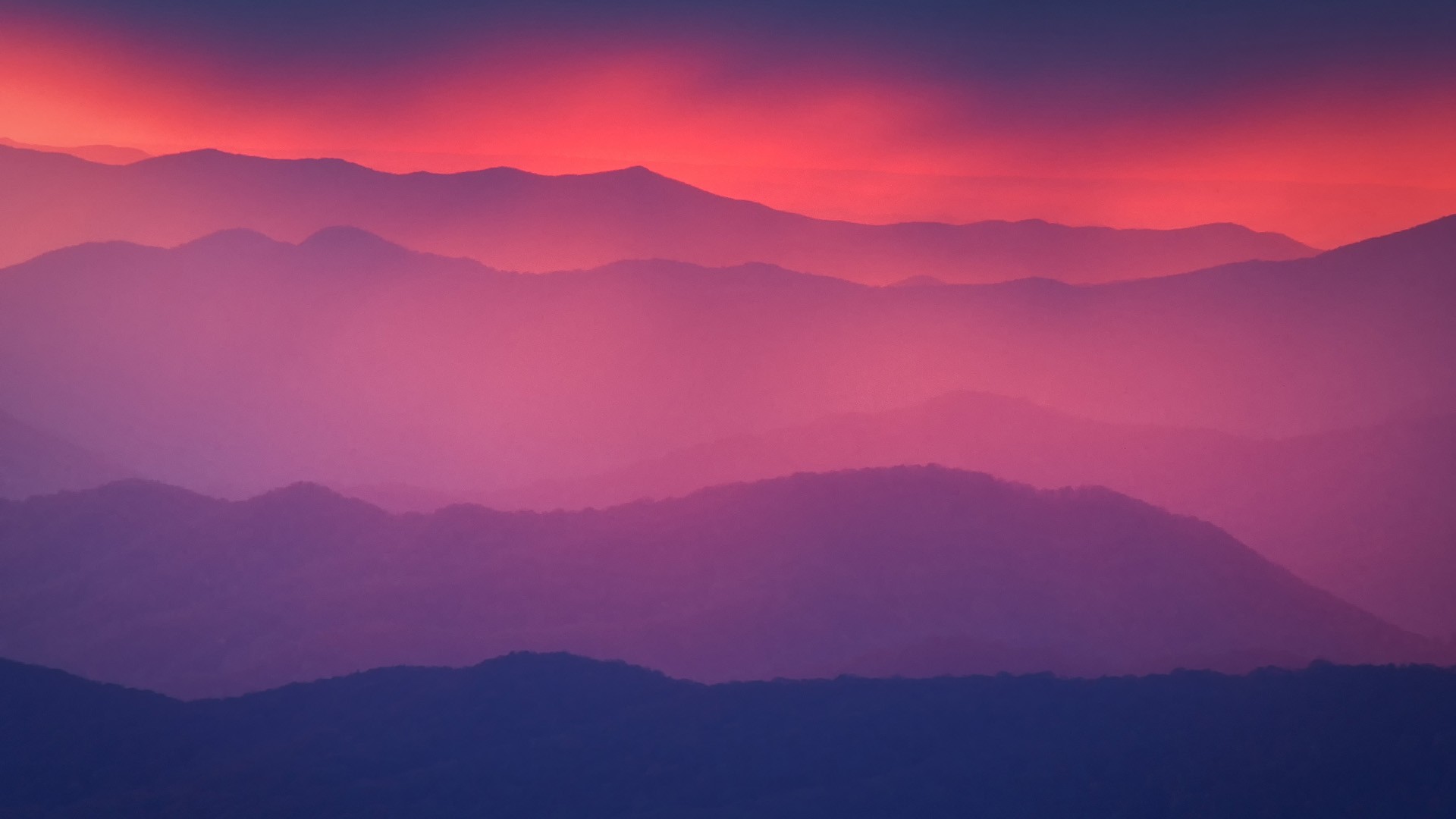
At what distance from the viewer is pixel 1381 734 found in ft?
15.9

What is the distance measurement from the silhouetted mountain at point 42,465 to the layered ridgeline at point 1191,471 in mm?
2013

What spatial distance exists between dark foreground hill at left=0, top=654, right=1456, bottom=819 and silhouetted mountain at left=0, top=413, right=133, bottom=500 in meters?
1.82

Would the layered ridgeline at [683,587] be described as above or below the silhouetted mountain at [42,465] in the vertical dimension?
below

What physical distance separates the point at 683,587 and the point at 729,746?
4.45 feet

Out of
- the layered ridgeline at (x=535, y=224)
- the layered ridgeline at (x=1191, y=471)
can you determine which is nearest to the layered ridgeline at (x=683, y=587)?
the layered ridgeline at (x=1191, y=471)

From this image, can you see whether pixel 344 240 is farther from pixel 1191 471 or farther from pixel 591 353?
pixel 1191 471

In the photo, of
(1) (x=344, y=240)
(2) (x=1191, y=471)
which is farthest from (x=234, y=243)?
(2) (x=1191, y=471)

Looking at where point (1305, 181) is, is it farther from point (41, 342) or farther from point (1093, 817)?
point (41, 342)

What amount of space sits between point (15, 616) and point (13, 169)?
13.4 ft

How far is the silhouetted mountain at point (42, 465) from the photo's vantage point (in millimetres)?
7270

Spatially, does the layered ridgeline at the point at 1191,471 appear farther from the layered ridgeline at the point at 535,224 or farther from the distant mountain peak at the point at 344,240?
the distant mountain peak at the point at 344,240

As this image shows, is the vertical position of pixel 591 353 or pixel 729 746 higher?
pixel 591 353

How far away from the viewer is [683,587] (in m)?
6.46

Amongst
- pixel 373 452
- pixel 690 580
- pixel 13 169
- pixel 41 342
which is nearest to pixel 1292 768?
pixel 690 580
